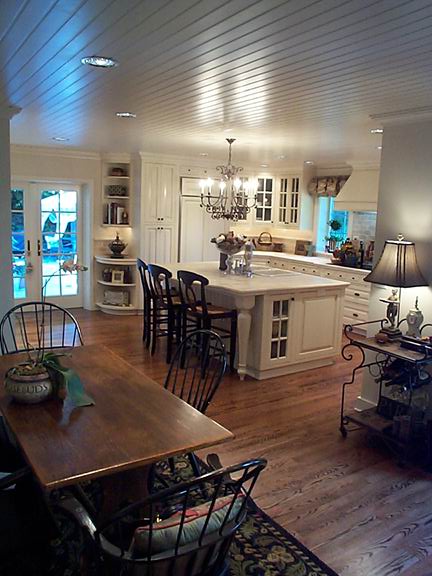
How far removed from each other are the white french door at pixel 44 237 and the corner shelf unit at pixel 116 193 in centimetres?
48

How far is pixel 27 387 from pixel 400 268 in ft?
Result: 8.58

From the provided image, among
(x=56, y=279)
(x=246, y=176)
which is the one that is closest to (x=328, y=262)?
(x=246, y=176)

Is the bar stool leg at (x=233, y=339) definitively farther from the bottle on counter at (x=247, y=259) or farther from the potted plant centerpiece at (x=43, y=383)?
the potted plant centerpiece at (x=43, y=383)

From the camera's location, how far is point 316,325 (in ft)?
18.3

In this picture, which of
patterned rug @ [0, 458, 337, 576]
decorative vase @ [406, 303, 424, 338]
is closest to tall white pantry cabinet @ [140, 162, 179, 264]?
decorative vase @ [406, 303, 424, 338]

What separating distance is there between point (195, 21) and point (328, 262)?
6.23 metres

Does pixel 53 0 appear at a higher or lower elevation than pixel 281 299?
higher

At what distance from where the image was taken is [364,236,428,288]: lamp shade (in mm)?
3703

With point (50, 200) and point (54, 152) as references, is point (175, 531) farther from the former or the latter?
point (50, 200)

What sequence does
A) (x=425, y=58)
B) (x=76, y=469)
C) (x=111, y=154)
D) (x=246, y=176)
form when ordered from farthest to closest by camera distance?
(x=246, y=176), (x=111, y=154), (x=425, y=58), (x=76, y=469)

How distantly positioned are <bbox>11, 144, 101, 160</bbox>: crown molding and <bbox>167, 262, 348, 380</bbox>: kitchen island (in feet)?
10.3

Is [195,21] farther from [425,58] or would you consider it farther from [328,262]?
[328,262]

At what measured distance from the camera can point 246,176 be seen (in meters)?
9.03

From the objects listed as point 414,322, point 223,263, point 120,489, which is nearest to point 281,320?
point 223,263
